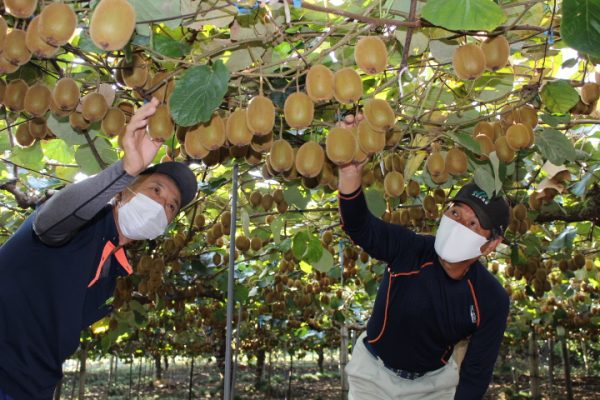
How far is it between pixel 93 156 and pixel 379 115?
143 centimetres

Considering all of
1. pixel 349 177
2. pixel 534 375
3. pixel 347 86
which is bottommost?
pixel 347 86

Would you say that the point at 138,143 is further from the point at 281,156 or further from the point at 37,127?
the point at 37,127

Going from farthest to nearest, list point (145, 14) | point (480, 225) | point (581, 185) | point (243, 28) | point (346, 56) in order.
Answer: point (581, 185) → point (480, 225) → point (346, 56) → point (243, 28) → point (145, 14)

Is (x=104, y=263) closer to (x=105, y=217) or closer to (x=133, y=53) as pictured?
(x=105, y=217)

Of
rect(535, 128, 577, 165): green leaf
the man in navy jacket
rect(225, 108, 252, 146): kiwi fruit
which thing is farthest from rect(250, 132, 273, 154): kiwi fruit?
rect(535, 128, 577, 165): green leaf

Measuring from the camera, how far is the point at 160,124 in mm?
1647

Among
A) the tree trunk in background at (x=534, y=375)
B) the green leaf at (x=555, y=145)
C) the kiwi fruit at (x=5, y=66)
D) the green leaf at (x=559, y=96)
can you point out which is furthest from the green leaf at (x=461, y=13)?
the tree trunk in background at (x=534, y=375)

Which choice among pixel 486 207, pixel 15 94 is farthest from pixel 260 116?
pixel 486 207

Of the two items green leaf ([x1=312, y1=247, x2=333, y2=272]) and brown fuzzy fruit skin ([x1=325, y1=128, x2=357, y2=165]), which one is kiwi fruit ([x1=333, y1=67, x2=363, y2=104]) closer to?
brown fuzzy fruit skin ([x1=325, y1=128, x2=357, y2=165])

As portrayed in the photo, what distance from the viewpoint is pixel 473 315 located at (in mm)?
2635

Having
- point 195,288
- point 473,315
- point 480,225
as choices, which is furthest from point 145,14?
point 195,288

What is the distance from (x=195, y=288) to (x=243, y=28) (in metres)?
4.18

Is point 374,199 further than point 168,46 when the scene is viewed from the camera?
Yes

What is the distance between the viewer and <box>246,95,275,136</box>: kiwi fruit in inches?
62.7
